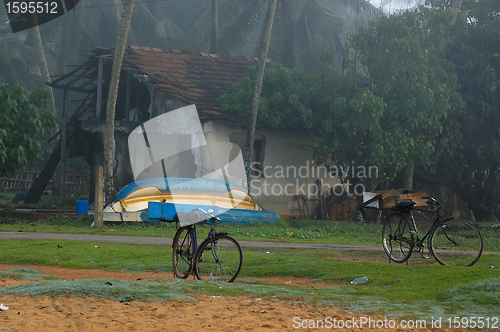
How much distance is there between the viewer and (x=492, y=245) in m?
15.0

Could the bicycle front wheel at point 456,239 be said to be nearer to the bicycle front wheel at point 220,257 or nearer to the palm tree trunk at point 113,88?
the bicycle front wheel at point 220,257

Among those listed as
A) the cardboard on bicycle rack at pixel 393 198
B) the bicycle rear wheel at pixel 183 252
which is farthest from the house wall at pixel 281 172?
the bicycle rear wheel at pixel 183 252

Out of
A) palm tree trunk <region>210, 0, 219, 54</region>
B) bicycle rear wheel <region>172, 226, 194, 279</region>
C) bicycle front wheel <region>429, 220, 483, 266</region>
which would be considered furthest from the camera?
palm tree trunk <region>210, 0, 219, 54</region>

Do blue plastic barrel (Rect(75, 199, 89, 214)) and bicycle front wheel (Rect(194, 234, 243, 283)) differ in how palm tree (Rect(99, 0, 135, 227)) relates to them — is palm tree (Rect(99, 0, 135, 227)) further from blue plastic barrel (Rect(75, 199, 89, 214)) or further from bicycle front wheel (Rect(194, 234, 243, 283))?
bicycle front wheel (Rect(194, 234, 243, 283))

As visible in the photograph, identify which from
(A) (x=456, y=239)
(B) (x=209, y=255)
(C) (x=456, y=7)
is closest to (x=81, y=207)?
(B) (x=209, y=255)

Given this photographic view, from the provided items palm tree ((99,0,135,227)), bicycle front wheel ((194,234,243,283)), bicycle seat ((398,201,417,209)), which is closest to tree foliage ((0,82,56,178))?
palm tree ((99,0,135,227))

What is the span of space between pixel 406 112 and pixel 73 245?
1285 cm

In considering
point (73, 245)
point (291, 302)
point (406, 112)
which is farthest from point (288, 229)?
point (291, 302)

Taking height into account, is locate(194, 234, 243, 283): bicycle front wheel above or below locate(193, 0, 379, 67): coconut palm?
below

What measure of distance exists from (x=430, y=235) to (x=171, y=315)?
15.8 feet

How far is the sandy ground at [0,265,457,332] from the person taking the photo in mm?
5508

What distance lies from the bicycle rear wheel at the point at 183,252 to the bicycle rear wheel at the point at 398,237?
3.42 m

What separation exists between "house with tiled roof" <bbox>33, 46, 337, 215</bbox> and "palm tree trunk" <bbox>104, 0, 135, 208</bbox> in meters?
2.43

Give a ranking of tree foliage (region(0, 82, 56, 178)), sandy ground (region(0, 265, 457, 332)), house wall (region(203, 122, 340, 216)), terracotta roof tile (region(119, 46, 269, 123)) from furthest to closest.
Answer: house wall (region(203, 122, 340, 216)), terracotta roof tile (region(119, 46, 269, 123)), tree foliage (region(0, 82, 56, 178)), sandy ground (region(0, 265, 457, 332))
